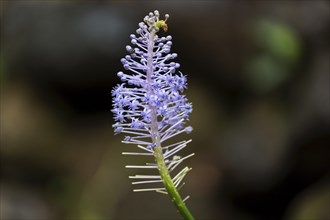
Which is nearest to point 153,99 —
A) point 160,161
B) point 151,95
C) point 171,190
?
point 151,95

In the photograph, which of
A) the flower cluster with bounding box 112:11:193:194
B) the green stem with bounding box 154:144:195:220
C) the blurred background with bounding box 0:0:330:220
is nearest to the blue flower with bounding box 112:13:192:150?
the flower cluster with bounding box 112:11:193:194

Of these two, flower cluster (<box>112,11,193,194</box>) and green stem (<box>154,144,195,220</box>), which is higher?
flower cluster (<box>112,11,193,194</box>)

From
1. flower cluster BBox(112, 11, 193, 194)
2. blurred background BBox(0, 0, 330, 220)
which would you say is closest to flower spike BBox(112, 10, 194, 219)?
flower cluster BBox(112, 11, 193, 194)

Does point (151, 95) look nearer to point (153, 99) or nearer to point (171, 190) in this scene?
point (153, 99)

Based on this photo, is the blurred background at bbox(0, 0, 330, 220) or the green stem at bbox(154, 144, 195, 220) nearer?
the green stem at bbox(154, 144, 195, 220)

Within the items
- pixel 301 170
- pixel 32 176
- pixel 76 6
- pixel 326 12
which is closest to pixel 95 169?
pixel 32 176

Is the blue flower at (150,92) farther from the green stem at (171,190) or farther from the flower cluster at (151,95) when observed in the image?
the green stem at (171,190)

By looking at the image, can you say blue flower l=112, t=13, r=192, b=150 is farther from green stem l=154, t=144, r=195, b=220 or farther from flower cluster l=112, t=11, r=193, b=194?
green stem l=154, t=144, r=195, b=220

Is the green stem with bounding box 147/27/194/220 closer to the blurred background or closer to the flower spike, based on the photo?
the flower spike
